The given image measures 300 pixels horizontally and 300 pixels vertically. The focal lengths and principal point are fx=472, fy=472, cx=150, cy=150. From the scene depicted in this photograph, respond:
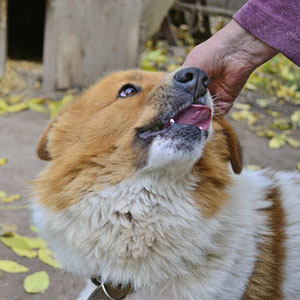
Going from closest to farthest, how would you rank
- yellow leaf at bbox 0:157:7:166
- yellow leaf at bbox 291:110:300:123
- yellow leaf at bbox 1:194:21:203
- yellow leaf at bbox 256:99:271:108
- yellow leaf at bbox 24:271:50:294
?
yellow leaf at bbox 24:271:50:294 → yellow leaf at bbox 1:194:21:203 → yellow leaf at bbox 0:157:7:166 → yellow leaf at bbox 291:110:300:123 → yellow leaf at bbox 256:99:271:108

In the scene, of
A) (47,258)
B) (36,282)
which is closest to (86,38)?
(47,258)

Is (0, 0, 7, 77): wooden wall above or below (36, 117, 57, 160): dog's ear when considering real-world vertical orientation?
below

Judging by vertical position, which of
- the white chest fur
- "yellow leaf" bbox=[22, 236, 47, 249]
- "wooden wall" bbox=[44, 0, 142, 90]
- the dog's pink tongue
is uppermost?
the dog's pink tongue

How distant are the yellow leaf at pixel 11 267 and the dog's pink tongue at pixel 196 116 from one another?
1.47 meters

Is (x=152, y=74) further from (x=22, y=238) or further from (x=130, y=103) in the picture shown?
(x=22, y=238)

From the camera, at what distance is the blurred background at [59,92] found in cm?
305

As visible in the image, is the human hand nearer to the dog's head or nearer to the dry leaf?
the dog's head

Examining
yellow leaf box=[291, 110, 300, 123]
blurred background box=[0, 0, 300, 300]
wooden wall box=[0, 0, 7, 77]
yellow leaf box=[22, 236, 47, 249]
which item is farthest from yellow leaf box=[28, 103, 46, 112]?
yellow leaf box=[291, 110, 300, 123]

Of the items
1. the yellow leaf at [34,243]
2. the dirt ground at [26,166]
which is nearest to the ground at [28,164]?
the dirt ground at [26,166]

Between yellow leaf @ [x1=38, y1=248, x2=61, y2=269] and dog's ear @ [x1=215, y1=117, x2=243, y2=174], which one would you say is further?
yellow leaf @ [x1=38, y1=248, x2=61, y2=269]

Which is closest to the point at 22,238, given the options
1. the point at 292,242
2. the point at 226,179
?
the point at 226,179

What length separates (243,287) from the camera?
200cm

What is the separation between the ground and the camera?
9.27 ft

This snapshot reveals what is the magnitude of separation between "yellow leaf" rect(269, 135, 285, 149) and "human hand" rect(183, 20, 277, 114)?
8.68ft
